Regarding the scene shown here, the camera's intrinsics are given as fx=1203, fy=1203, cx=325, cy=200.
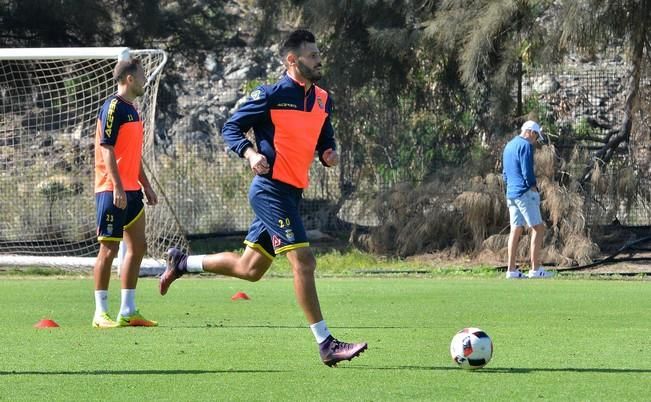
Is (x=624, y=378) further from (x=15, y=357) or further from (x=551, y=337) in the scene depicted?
(x=15, y=357)

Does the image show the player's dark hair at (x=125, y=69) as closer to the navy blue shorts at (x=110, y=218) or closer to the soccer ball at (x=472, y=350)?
the navy blue shorts at (x=110, y=218)

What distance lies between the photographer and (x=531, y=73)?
67.4ft

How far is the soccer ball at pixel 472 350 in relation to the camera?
7.22 metres

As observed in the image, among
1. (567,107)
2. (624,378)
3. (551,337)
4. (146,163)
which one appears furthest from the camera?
(567,107)

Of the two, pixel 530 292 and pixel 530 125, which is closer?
pixel 530 292

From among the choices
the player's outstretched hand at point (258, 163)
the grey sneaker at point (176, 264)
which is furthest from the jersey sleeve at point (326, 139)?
the grey sneaker at point (176, 264)

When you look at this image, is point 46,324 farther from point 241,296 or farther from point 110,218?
point 241,296

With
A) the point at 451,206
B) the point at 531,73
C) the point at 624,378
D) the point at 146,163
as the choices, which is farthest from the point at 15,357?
the point at 531,73

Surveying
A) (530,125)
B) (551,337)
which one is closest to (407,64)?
(530,125)

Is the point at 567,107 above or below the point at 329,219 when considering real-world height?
above

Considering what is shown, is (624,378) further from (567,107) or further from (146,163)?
(567,107)

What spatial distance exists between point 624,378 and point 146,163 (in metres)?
10.8

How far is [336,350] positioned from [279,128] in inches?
62.4

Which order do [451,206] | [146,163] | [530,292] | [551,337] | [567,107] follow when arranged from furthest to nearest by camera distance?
1. [567,107]
2. [451,206]
3. [146,163]
4. [530,292]
5. [551,337]
